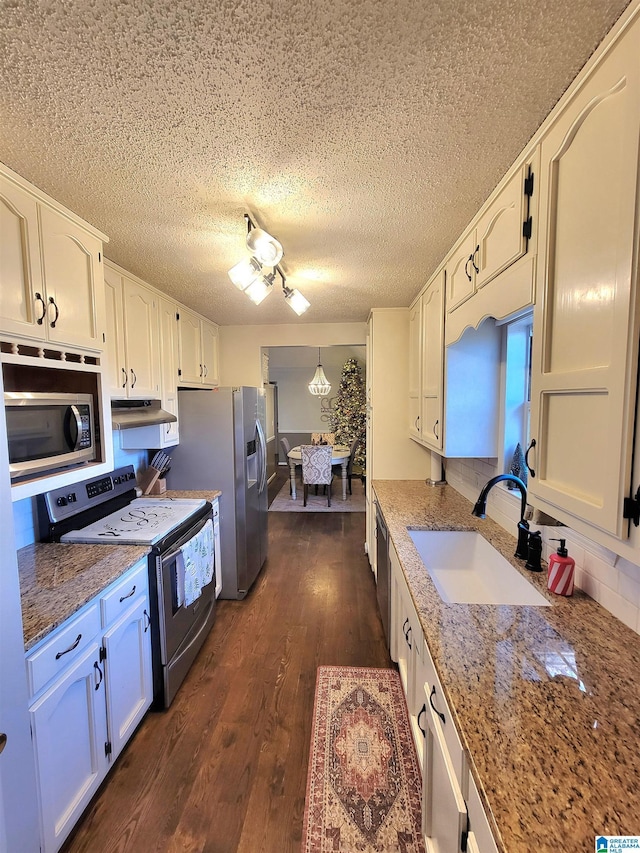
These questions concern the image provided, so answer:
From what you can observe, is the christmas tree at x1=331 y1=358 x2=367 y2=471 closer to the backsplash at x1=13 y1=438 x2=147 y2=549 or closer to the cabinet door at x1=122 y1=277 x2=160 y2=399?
the cabinet door at x1=122 y1=277 x2=160 y2=399

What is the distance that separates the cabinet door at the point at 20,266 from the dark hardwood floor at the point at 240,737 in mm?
1850

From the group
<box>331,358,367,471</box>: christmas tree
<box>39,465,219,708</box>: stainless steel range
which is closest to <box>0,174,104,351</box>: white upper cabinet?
<box>39,465,219,708</box>: stainless steel range

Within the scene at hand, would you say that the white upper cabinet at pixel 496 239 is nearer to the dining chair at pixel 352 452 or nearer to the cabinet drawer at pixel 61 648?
the cabinet drawer at pixel 61 648

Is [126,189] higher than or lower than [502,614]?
higher

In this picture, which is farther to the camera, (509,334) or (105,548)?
(509,334)

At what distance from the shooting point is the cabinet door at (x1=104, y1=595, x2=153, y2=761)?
141cm

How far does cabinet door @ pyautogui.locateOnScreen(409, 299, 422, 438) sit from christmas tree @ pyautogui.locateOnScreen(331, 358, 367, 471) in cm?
376

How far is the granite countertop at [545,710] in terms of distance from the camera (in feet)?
1.83

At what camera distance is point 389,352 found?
3010 mm

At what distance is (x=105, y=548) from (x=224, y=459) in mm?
1154

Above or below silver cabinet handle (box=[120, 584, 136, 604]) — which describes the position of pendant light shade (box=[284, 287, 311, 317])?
above

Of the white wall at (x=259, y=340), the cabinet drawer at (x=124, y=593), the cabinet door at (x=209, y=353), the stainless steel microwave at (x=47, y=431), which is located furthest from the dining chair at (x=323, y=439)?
the stainless steel microwave at (x=47, y=431)

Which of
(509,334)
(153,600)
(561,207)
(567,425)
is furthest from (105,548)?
(509,334)

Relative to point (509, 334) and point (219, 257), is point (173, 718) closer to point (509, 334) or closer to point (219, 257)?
point (219, 257)
